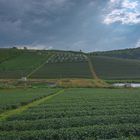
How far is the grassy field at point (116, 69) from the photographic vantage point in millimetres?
127875

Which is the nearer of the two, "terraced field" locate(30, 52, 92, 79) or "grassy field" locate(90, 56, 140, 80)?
"grassy field" locate(90, 56, 140, 80)

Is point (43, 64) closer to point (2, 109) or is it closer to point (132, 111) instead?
point (2, 109)

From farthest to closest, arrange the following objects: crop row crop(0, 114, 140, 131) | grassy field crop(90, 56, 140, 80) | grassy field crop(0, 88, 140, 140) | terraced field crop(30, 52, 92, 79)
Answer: terraced field crop(30, 52, 92, 79)
grassy field crop(90, 56, 140, 80)
crop row crop(0, 114, 140, 131)
grassy field crop(0, 88, 140, 140)

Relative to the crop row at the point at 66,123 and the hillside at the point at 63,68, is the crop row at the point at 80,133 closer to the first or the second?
the crop row at the point at 66,123

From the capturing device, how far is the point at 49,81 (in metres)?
118

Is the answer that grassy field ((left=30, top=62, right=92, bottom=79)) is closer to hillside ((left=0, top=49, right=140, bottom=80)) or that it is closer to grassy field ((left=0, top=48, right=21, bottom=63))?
hillside ((left=0, top=49, right=140, bottom=80))

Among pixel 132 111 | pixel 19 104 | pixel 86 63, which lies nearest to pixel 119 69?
pixel 86 63

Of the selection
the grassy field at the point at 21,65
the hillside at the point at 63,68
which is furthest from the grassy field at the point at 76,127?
the grassy field at the point at 21,65

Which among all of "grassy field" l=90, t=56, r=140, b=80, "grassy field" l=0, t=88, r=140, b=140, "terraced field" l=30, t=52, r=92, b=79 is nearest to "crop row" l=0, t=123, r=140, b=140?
"grassy field" l=0, t=88, r=140, b=140

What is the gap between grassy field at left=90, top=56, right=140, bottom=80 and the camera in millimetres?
127875

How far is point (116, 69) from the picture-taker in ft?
465

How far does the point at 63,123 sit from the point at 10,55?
162m

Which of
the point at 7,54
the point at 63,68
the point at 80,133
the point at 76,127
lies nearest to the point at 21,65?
the point at 63,68

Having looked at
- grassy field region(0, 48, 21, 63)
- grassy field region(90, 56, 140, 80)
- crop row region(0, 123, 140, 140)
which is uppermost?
grassy field region(0, 48, 21, 63)
